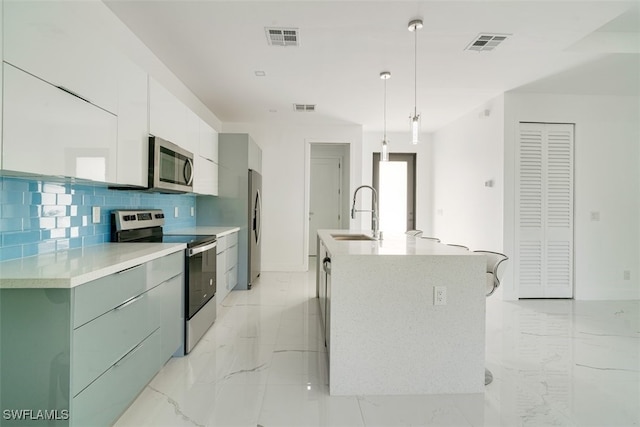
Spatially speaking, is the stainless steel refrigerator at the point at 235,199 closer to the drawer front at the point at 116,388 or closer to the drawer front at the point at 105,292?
the drawer front at the point at 116,388

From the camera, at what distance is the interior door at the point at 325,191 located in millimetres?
7367

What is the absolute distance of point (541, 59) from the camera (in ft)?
10.2

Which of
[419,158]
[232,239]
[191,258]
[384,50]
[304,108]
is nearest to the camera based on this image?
[191,258]

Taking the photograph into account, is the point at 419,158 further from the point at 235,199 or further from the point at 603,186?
the point at 235,199

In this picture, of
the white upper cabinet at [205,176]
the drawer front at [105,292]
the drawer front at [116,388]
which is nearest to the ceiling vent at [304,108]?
the white upper cabinet at [205,176]

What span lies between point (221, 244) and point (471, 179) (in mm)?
3645

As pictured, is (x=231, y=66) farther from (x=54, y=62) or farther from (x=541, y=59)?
(x=541, y=59)

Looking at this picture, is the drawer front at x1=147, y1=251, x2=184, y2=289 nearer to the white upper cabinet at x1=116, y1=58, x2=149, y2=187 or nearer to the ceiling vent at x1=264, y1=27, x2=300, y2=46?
the white upper cabinet at x1=116, y1=58, x2=149, y2=187

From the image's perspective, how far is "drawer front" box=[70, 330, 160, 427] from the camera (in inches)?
53.2

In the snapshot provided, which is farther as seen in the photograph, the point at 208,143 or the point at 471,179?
the point at 471,179

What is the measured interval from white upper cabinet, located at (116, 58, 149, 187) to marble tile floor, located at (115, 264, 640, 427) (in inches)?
53.5

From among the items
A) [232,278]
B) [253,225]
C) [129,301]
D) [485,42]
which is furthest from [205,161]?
[485,42]

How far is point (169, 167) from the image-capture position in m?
2.65

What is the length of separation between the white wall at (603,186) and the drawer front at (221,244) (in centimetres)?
346
